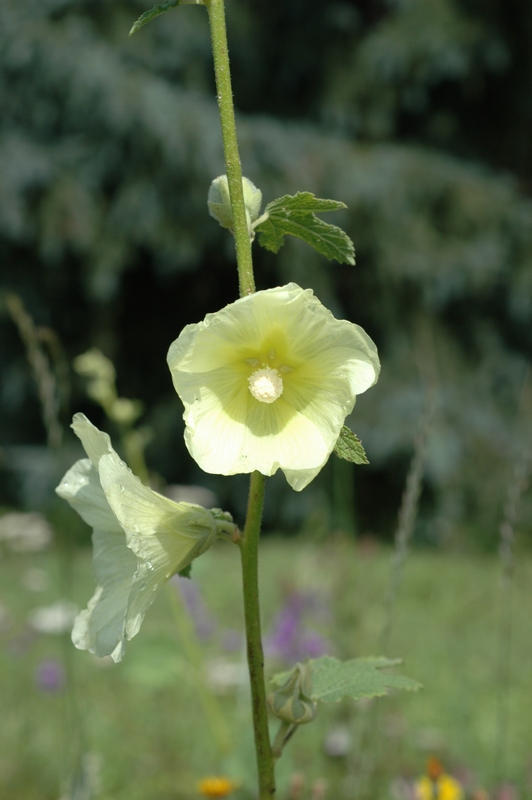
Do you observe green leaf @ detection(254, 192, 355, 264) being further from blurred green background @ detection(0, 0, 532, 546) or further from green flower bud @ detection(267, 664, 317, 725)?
blurred green background @ detection(0, 0, 532, 546)

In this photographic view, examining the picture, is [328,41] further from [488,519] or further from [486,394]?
[488,519]

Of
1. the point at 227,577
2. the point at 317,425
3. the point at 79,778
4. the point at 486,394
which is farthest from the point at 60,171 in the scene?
the point at 317,425

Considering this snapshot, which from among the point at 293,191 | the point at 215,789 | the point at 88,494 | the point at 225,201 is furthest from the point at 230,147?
the point at 293,191

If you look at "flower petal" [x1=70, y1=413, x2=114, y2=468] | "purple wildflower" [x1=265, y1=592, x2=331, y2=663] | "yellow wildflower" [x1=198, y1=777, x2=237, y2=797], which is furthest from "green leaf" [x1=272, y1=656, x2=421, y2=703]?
"purple wildflower" [x1=265, y1=592, x2=331, y2=663]

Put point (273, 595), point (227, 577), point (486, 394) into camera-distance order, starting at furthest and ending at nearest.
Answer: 1. point (486, 394)
2. point (227, 577)
3. point (273, 595)

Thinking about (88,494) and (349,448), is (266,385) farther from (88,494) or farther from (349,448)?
(88,494)


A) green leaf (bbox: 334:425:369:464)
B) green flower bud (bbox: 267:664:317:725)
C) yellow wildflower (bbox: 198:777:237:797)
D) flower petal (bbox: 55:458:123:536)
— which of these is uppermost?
green leaf (bbox: 334:425:369:464)

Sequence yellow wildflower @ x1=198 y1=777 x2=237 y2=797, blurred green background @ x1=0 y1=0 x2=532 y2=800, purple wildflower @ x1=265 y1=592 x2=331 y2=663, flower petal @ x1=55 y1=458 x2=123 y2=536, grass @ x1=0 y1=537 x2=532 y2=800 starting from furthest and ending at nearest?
blurred green background @ x1=0 y1=0 x2=532 y2=800 < purple wildflower @ x1=265 y1=592 x2=331 y2=663 < grass @ x1=0 y1=537 x2=532 y2=800 < yellow wildflower @ x1=198 y1=777 x2=237 y2=797 < flower petal @ x1=55 y1=458 x2=123 y2=536

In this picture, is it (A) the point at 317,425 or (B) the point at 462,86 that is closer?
(A) the point at 317,425

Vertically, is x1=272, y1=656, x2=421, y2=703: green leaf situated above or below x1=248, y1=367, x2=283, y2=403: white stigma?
below
